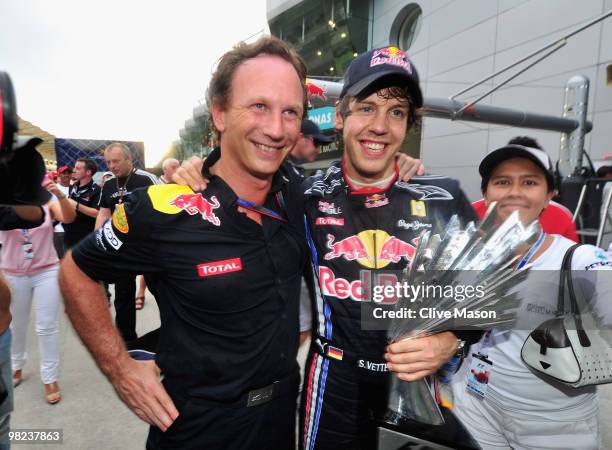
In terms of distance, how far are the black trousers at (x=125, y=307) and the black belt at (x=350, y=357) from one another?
126 inches

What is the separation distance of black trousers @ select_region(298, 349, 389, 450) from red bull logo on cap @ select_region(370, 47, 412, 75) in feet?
4.55

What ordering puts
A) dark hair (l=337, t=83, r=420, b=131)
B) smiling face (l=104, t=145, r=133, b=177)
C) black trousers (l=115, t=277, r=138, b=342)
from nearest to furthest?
dark hair (l=337, t=83, r=420, b=131), black trousers (l=115, t=277, r=138, b=342), smiling face (l=104, t=145, r=133, b=177)

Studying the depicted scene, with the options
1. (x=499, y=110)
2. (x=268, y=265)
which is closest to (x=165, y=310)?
(x=268, y=265)

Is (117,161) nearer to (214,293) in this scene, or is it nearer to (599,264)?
(214,293)

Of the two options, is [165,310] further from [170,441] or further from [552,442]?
[552,442]

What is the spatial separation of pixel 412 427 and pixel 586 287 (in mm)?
1032

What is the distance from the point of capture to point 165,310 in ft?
4.86

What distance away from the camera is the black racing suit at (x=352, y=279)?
5.17 feet

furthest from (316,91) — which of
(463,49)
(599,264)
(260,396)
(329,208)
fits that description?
(260,396)

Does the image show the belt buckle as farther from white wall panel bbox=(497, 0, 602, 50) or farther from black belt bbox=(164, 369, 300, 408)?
white wall panel bbox=(497, 0, 602, 50)

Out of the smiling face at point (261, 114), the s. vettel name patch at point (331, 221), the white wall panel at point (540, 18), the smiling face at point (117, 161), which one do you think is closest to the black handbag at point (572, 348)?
the s. vettel name patch at point (331, 221)

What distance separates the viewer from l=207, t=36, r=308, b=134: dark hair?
1.59 m

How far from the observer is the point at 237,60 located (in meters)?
1.60

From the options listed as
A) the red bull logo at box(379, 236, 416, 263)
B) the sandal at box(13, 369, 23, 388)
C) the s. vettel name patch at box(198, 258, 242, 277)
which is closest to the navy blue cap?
the red bull logo at box(379, 236, 416, 263)
